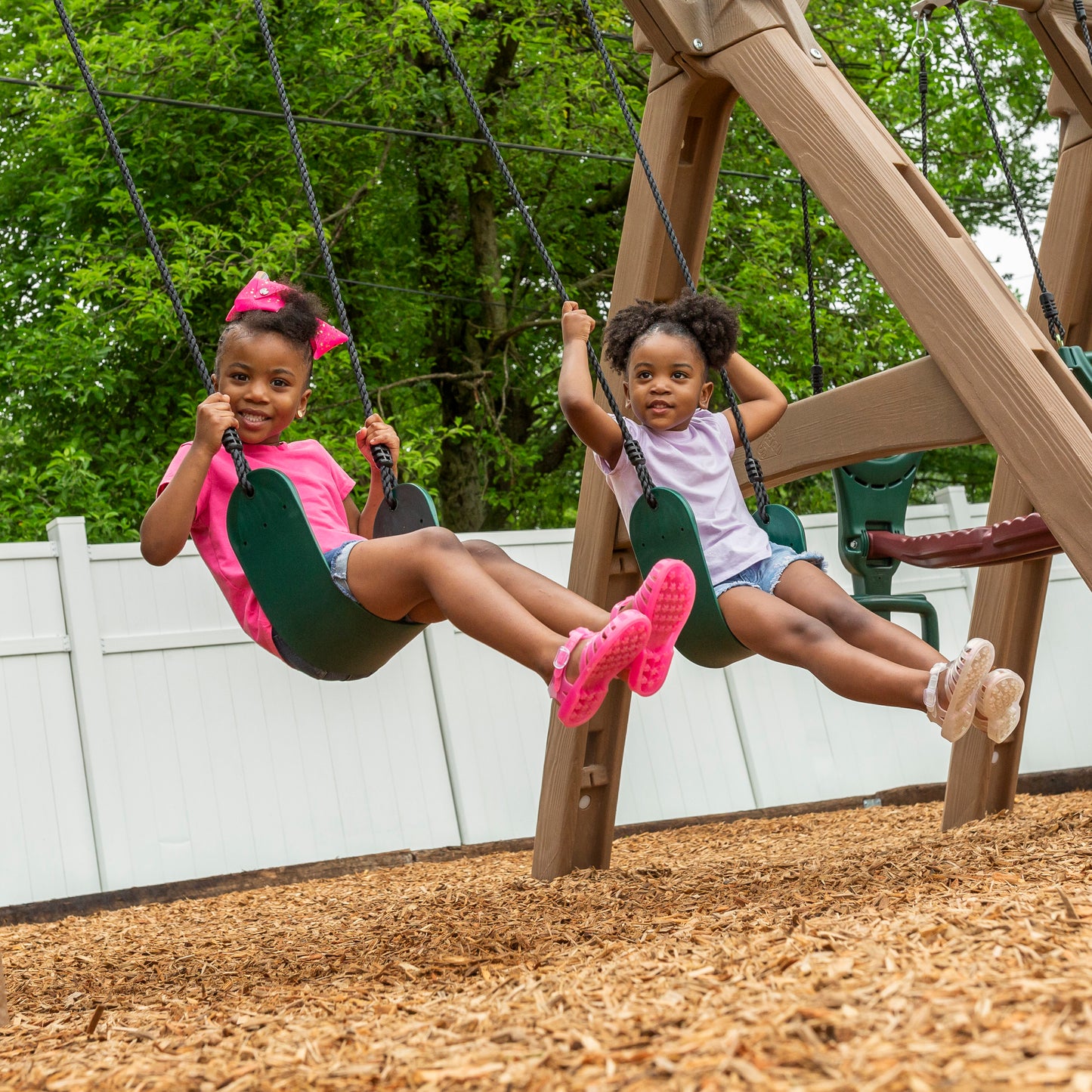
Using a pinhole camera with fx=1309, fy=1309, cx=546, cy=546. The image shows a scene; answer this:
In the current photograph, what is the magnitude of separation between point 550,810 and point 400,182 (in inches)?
302

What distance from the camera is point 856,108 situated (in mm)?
3207

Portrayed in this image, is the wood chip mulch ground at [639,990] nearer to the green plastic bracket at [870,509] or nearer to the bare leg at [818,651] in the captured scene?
the bare leg at [818,651]

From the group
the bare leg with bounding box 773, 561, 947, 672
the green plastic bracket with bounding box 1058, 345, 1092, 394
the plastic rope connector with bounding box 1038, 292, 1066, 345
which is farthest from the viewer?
the plastic rope connector with bounding box 1038, 292, 1066, 345

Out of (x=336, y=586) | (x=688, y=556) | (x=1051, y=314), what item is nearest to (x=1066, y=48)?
(x=1051, y=314)

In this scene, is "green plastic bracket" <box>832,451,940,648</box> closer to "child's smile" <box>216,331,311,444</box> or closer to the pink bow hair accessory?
the pink bow hair accessory

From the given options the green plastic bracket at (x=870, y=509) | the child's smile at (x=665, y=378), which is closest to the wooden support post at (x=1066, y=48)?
the green plastic bracket at (x=870, y=509)

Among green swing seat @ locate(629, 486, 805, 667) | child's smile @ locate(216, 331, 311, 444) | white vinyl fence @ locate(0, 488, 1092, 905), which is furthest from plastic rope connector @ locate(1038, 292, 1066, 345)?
white vinyl fence @ locate(0, 488, 1092, 905)

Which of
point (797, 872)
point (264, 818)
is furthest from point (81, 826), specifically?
point (797, 872)

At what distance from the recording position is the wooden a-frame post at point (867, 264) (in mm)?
2768

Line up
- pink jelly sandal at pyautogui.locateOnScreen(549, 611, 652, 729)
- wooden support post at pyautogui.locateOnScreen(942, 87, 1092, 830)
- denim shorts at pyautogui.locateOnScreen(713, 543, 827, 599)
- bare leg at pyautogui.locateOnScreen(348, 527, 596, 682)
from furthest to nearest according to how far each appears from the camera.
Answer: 1. wooden support post at pyautogui.locateOnScreen(942, 87, 1092, 830)
2. denim shorts at pyautogui.locateOnScreen(713, 543, 827, 599)
3. bare leg at pyautogui.locateOnScreen(348, 527, 596, 682)
4. pink jelly sandal at pyautogui.locateOnScreen(549, 611, 652, 729)

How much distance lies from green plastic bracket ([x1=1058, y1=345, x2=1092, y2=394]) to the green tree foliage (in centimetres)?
517

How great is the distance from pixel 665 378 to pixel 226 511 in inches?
53.2

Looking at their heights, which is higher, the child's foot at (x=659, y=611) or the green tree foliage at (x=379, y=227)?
the green tree foliage at (x=379, y=227)

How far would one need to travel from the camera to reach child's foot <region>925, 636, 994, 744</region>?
2744mm
